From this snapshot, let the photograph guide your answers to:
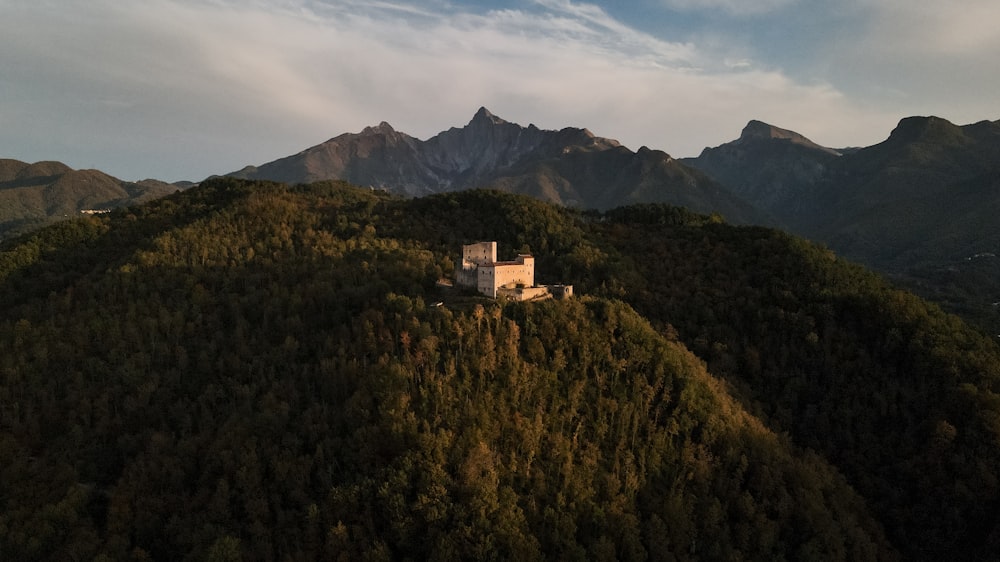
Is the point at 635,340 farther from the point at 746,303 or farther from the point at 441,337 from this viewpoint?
the point at 746,303

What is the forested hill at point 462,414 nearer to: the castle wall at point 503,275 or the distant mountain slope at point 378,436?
the distant mountain slope at point 378,436

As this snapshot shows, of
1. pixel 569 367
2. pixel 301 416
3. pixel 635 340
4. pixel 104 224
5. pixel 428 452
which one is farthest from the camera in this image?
pixel 104 224

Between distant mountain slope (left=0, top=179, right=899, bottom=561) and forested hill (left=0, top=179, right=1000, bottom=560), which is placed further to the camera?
forested hill (left=0, top=179, right=1000, bottom=560)

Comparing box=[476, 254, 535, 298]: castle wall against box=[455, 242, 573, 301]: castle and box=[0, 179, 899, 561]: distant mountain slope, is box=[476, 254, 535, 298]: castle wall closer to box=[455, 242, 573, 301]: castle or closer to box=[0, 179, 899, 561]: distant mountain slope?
box=[455, 242, 573, 301]: castle


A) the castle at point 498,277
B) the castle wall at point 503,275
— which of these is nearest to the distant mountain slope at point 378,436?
the castle wall at point 503,275

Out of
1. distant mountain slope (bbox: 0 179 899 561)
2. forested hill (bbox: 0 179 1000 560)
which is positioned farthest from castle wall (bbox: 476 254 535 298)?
forested hill (bbox: 0 179 1000 560)

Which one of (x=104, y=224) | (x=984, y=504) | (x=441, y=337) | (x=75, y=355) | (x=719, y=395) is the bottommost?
(x=984, y=504)

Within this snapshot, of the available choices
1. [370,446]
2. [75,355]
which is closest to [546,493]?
[370,446]
